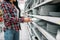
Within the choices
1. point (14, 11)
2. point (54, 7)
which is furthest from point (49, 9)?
point (14, 11)

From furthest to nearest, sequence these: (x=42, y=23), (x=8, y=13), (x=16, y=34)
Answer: (x=42, y=23)
(x=16, y=34)
(x=8, y=13)

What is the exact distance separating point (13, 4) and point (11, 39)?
1.82ft

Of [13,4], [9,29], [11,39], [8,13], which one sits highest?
[13,4]

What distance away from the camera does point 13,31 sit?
2.28 meters

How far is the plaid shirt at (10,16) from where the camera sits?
218 cm

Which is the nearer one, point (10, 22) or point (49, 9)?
point (49, 9)

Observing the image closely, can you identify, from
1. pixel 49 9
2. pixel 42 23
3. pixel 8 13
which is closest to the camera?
pixel 49 9

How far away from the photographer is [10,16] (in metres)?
2.19

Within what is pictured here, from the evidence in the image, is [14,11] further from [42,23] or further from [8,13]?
[42,23]

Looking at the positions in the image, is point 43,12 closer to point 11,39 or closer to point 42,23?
point 42,23

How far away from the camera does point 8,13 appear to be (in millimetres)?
2180

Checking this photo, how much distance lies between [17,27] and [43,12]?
0.48 m

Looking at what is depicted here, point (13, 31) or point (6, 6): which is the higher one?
point (6, 6)

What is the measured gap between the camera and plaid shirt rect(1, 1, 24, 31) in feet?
7.14
